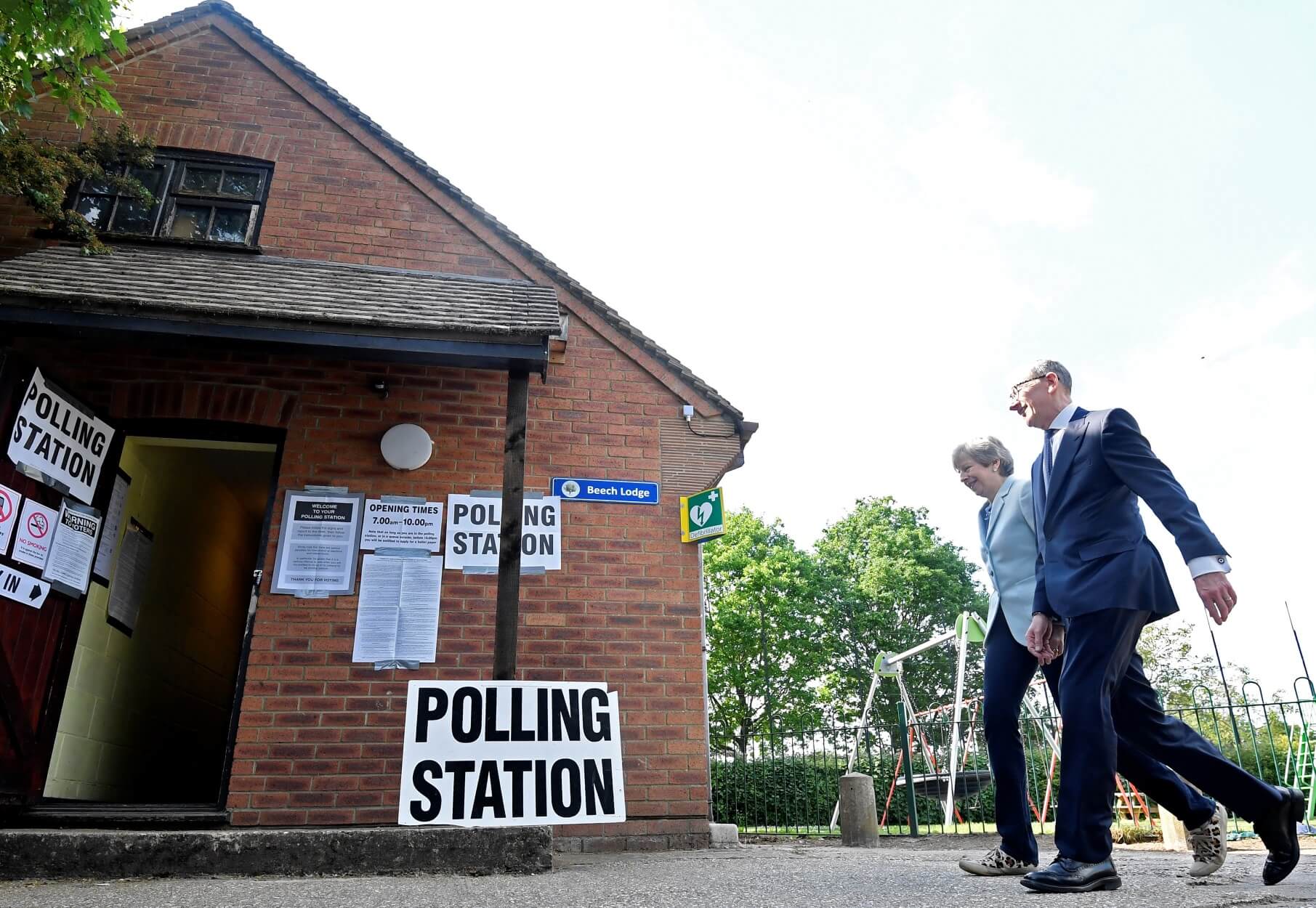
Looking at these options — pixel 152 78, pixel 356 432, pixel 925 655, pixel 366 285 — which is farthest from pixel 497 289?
pixel 925 655

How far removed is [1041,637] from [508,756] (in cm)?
241

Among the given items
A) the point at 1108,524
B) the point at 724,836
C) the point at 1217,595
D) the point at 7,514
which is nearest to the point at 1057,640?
the point at 1108,524

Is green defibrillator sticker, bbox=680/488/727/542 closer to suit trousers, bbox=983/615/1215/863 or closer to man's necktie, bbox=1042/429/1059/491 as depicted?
suit trousers, bbox=983/615/1215/863

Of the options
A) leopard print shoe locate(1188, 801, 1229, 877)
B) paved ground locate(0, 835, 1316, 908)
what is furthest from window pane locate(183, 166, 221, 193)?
leopard print shoe locate(1188, 801, 1229, 877)

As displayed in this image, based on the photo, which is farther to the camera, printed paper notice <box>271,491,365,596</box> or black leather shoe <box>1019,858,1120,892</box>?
printed paper notice <box>271,491,365,596</box>

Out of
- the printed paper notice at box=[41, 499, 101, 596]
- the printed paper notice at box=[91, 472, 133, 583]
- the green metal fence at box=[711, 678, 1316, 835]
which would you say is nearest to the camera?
the printed paper notice at box=[41, 499, 101, 596]

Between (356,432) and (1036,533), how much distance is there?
4.82 m

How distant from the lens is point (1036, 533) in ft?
11.6

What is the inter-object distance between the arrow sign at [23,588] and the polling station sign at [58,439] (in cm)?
60

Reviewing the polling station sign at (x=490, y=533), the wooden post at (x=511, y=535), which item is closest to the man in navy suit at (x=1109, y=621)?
the wooden post at (x=511, y=535)

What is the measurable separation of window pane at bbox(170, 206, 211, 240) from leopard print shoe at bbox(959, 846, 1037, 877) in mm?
7385

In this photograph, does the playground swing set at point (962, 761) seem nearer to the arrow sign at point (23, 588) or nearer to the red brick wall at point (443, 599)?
the red brick wall at point (443, 599)

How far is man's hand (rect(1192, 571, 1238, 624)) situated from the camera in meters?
2.76

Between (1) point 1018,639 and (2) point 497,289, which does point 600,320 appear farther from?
(1) point 1018,639
